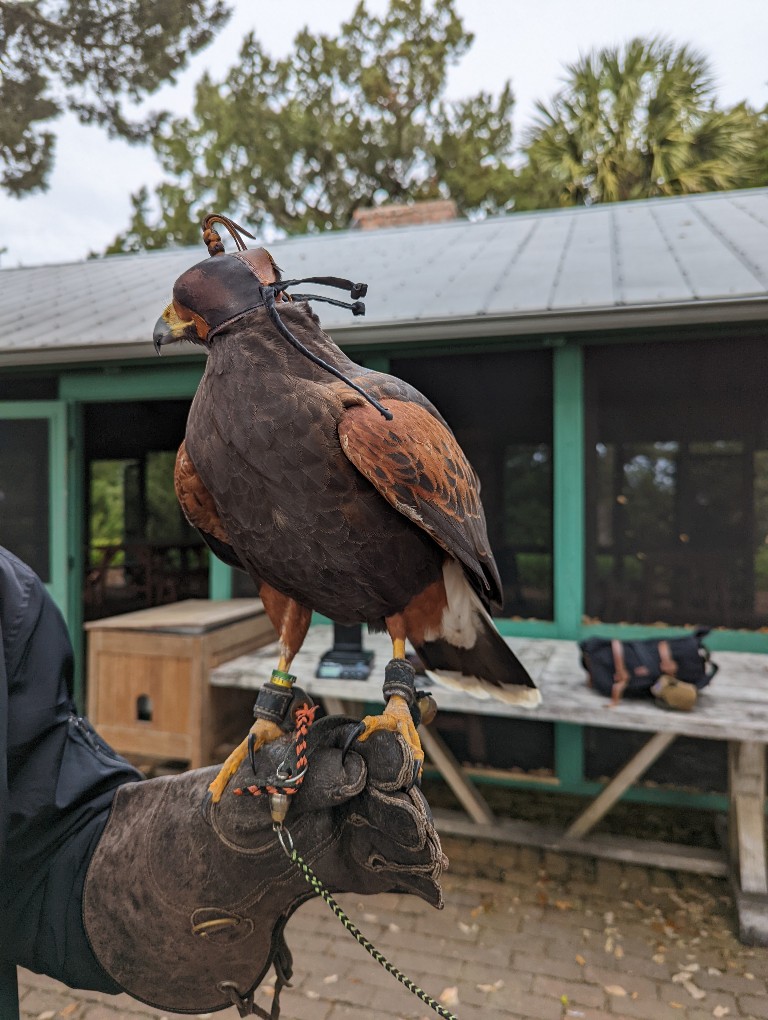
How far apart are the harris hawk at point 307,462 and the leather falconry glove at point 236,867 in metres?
0.08

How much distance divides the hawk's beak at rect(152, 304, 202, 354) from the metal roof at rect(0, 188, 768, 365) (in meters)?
1.93

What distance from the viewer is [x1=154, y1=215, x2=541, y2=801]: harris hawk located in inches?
35.3

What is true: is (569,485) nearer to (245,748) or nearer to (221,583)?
(221,583)

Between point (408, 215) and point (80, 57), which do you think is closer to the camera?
point (80, 57)

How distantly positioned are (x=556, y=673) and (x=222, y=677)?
1.64 meters

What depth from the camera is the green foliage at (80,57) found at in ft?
7.45

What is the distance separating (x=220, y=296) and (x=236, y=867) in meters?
0.99

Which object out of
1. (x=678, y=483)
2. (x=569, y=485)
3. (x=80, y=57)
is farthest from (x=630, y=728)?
(x=80, y=57)

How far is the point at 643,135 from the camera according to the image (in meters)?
10.9

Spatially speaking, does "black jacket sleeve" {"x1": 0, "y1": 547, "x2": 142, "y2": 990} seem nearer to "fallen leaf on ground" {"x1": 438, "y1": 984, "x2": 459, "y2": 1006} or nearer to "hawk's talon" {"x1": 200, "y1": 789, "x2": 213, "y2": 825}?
"hawk's talon" {"x1": 200, "y1": 789, "x2": 213, "y2": 825}

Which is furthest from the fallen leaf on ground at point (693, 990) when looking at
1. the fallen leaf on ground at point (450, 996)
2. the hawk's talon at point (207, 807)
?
the hawk's talon at point (207, 807)

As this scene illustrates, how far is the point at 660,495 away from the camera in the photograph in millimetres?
3592

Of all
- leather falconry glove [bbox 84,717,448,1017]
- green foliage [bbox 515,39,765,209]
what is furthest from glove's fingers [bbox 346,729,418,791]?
green foliage [bbox 515,39,765,209]

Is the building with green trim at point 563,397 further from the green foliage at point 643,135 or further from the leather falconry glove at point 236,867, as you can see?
the green foliage at point 643,135
